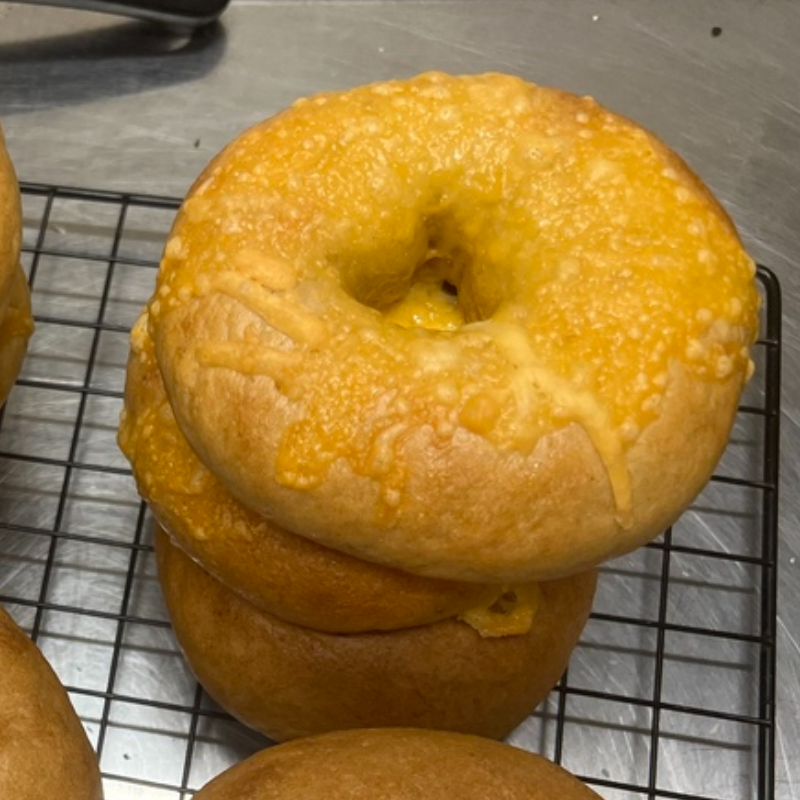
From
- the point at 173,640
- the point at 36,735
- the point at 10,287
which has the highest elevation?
the point at 10,287

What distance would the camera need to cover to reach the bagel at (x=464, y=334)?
0.84m

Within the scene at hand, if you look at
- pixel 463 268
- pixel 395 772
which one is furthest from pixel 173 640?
pixel 463 268

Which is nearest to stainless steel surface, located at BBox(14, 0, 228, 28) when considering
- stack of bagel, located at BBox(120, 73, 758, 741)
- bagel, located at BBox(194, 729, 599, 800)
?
stack of bagel, located at BBox(120, 73, 758, 741)

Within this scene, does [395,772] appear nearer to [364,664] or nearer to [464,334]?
[364,664]

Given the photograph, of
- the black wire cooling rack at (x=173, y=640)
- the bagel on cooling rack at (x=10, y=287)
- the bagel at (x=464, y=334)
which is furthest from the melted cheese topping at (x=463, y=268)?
the black wire cooling rack at (x=173, y=640)

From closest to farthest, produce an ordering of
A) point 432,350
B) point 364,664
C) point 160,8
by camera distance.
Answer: point 432,350 → point 364,664 → point 160,8

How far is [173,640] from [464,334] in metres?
0.61

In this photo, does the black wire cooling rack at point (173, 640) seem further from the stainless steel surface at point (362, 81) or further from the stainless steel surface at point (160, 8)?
the stainless steel surface at point (160, 8)

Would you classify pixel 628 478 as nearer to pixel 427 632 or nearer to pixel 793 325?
pixel 427 632

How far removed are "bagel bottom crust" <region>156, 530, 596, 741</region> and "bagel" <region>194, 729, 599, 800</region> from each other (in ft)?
0.34

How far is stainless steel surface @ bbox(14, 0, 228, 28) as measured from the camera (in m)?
1.51

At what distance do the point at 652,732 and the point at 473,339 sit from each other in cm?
57

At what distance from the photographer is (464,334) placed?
0.87 meters

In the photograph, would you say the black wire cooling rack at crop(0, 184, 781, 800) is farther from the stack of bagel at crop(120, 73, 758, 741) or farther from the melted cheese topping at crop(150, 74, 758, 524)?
the melted cheese topping at crop(150, 74, 758, 524)
